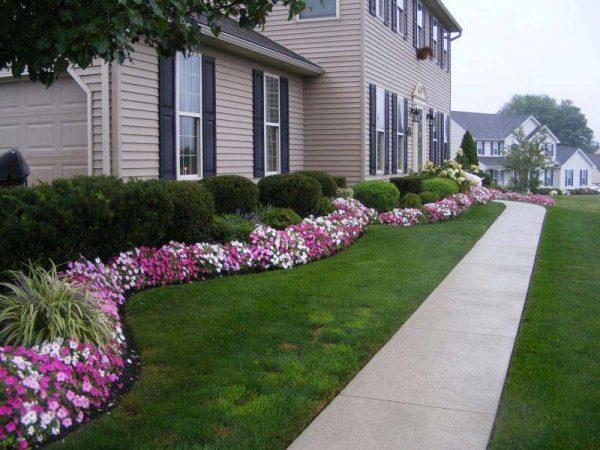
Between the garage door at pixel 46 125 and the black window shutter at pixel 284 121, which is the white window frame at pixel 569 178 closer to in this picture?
the black window shutter at pixel 284 121

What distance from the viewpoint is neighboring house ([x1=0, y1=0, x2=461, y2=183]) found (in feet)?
33.6

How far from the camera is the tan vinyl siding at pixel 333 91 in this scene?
16484 millimetres

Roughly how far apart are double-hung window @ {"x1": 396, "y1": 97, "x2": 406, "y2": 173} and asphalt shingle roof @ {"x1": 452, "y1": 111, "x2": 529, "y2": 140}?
44365 millimetres

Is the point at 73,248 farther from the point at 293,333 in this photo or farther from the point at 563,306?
the point at 563,306

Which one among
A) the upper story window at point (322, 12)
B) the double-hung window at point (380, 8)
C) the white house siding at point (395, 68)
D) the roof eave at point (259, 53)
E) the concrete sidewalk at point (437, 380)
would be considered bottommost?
the concrete sidewalk at point (437, 380)

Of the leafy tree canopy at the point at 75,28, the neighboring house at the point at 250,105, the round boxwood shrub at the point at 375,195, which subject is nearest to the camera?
the leafy tree canopy at the point at 75,28

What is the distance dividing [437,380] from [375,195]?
33.1 ft

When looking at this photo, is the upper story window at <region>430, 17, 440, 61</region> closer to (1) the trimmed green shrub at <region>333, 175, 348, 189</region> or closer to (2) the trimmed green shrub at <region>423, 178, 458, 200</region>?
(2) the trimmed green shrub at <region>423, 178, 458, 200</region>

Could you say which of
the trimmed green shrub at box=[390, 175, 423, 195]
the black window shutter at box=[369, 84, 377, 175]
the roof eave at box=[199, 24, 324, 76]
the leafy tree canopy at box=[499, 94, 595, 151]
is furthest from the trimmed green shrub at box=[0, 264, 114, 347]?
the leafy tree canopy at box=[499, 94, 595, 151]

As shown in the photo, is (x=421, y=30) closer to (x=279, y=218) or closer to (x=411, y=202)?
(x=411, y=202)

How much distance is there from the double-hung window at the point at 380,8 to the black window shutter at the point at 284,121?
367 cm

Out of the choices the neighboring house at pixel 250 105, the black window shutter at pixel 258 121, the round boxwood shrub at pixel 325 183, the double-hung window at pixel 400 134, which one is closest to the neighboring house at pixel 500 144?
the double-hung window at pixel 400 134

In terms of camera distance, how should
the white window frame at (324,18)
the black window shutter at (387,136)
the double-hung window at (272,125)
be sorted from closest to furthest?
the double-hung window at (272,125) < the white window frame at (324,18) < the black window shutter at (387,136)

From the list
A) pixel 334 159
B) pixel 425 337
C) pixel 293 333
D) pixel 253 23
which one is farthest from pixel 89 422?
pixel 334 159
